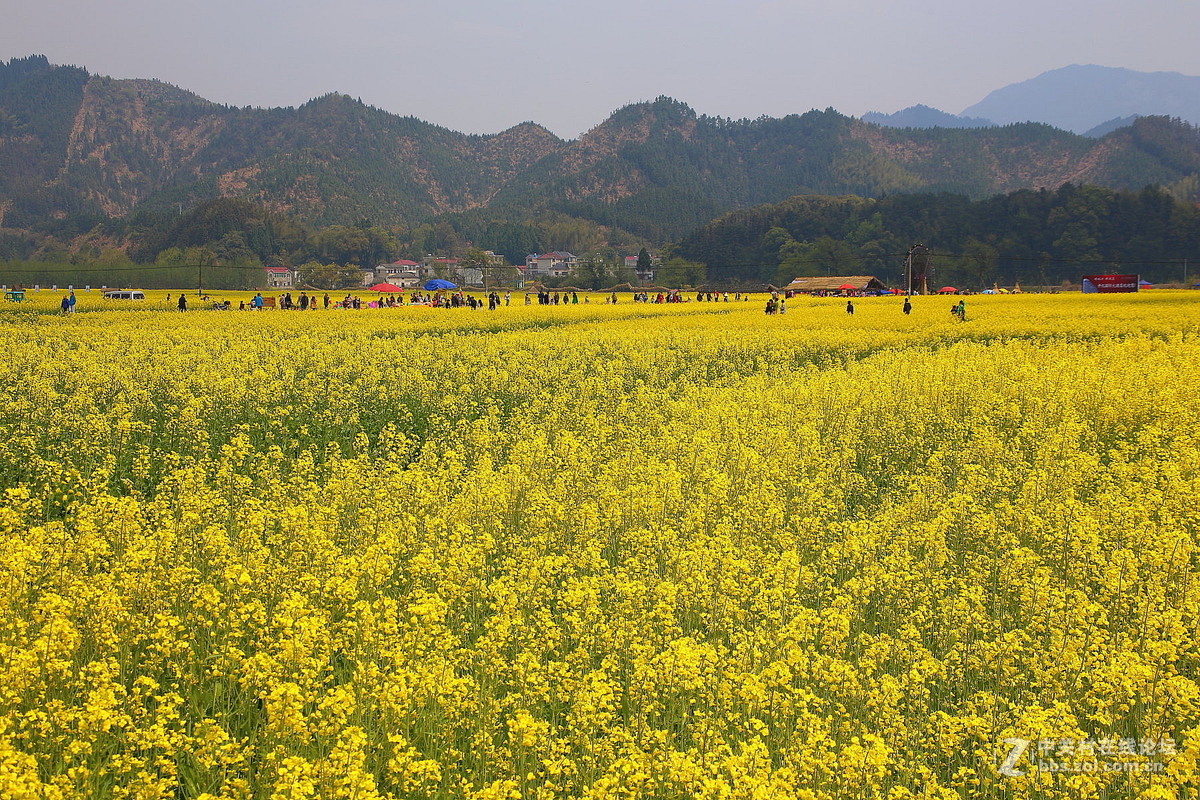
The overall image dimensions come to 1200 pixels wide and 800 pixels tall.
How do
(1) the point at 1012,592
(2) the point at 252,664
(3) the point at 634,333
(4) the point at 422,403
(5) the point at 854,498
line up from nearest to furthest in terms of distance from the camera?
(2) the point at 252,664
(1) the point at 1012,592
(5) the point at 854,498
(4) the point at 422,403
(3) the point at 634,333

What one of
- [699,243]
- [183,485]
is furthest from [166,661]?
[699,243]

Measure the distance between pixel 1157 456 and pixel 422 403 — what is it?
1110cm

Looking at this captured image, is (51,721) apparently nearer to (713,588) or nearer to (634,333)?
(713,588)

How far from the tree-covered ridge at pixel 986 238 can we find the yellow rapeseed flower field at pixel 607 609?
108 meters

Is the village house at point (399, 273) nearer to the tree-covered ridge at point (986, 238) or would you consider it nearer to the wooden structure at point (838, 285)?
the tree-covered ridge at point (986, 238)

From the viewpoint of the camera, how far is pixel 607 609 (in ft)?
19.8

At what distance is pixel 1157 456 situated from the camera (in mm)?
10930

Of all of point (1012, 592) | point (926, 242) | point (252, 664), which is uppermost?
point (926, 242)

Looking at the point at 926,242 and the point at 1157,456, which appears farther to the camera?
the point at 926,242

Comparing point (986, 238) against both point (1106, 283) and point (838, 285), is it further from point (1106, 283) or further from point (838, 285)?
point (1106, 283)

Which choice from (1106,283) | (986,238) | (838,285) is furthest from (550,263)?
(1106,283)

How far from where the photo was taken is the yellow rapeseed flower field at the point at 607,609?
4090mm

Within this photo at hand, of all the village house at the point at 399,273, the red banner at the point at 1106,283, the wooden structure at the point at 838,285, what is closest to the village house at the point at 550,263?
the village house at the point at 399,273

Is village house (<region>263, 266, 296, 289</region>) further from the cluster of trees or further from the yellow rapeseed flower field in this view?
the yellow rapeseed flower field
